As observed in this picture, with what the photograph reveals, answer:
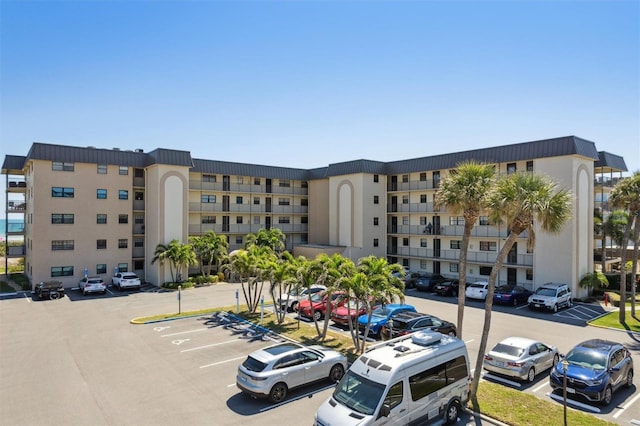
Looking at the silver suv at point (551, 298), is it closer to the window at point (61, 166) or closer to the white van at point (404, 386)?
the white van at point (404, 386)

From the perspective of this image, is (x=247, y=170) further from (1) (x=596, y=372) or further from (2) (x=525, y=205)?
(1) (x=596, y=372)

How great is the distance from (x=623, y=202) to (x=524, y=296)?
9.26 metres

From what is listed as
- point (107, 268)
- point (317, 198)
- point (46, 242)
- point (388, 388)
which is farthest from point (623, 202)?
point (46, 242)

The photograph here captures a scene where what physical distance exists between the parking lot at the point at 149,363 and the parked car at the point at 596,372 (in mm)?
479

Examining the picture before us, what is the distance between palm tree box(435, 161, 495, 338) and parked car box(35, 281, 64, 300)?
29.8 meters

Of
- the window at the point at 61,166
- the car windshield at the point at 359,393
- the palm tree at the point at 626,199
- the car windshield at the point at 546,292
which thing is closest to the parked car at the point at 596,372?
the car windshield at the point at 359,393

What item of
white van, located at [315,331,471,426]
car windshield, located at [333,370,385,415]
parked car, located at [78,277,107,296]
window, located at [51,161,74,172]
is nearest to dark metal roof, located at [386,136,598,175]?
white van, located at [315,331,471,426]

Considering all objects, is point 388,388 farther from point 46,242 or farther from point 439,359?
point 46,242

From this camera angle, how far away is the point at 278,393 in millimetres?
13234

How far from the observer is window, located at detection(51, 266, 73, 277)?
3444 cm

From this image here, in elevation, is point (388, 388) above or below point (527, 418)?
above

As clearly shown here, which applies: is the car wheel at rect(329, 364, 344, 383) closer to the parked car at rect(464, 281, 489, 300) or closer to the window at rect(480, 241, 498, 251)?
the parked car at rect(464, 281, 489, 300)

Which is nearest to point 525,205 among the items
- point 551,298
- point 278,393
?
point 278,393

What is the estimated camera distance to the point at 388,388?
10.1 metres
